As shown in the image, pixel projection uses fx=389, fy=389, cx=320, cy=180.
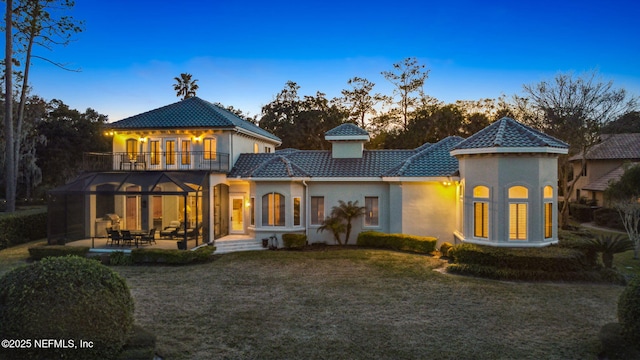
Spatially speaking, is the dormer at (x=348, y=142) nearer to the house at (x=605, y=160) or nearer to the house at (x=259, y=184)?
the house at (x=259, y=184)

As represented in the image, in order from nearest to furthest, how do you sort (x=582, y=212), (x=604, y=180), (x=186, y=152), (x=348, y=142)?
(x=186, y=152)
(x=348, y=142)
(x=582, y=212)
(x=604, y=180)

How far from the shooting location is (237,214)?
21.2 m

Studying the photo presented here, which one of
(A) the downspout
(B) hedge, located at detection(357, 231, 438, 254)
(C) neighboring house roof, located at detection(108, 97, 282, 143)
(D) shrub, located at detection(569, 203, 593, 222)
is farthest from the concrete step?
(D) shrub, located at detection(569, 203, 593, 222)

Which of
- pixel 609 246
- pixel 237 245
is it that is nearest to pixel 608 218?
pixel 609 246

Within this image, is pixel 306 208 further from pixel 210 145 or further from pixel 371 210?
pixel 210 145

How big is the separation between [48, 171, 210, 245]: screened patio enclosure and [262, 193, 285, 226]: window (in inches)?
111

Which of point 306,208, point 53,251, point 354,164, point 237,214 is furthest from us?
point 237,214

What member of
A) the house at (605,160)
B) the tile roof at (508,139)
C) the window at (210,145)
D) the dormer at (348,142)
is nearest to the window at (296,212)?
the dormer at (348,142)

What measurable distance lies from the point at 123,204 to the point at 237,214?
6.19 meters

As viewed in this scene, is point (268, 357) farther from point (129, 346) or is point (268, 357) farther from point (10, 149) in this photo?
point (10, 149)

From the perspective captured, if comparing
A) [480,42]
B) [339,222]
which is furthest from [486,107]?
[339,222]

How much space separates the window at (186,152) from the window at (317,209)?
275 inches

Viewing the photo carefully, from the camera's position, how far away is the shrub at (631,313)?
6891 mm

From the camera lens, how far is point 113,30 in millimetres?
20469
